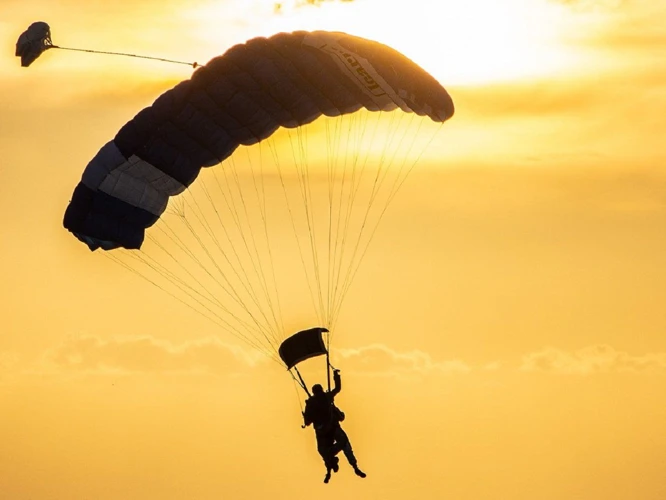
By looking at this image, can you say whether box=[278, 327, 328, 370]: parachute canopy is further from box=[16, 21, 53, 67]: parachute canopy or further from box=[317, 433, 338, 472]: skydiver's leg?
box=[16, 21, 53, 67]: parachute canopy

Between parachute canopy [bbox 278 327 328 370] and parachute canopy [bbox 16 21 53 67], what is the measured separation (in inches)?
367

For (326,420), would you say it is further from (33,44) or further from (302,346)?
(33,44)

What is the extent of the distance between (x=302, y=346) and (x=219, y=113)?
6.23 meters

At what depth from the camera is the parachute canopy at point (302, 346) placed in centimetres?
3188

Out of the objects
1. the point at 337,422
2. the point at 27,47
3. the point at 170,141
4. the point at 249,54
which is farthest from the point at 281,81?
the point at 337,422

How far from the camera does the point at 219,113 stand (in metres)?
31.8

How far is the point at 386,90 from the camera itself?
3038 centimetres

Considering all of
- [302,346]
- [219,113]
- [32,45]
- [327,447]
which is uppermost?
[32,45]

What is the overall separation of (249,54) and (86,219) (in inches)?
238

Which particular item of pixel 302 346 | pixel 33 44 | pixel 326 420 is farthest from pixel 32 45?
pixel 326 420

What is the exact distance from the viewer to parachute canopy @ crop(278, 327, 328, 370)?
105 feet

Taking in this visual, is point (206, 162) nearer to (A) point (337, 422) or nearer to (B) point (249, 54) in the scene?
(B) point (249, 54)

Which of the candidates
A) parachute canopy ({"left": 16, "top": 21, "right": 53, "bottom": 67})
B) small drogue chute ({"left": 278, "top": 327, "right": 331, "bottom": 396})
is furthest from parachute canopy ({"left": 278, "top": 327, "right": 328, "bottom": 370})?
parachute canopy ({"left": 16, "top": 21, "right": 53, "bottom": 67})

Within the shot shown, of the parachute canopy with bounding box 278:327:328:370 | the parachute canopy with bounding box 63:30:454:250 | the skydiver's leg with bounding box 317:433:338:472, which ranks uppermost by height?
the parachute canopy with bounding box 63:30:454:250
